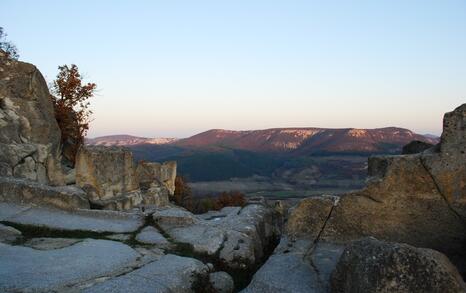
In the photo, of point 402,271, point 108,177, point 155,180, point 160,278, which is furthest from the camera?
point 155,180

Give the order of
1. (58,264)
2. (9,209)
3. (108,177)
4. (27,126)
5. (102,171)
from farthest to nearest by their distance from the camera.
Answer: (108,177), (102,171), (27,126), (9,209), (58,264)

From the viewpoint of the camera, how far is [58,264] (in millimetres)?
7605

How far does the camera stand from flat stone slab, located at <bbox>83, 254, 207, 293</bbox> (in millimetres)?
6676

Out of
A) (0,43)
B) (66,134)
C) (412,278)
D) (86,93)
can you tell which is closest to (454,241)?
(412,278)

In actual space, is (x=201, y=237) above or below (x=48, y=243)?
below

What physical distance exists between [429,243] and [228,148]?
170099 mm

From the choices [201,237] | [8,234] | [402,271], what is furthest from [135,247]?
[402,271]

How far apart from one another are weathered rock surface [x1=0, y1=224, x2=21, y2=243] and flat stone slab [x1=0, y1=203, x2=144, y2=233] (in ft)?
2.00

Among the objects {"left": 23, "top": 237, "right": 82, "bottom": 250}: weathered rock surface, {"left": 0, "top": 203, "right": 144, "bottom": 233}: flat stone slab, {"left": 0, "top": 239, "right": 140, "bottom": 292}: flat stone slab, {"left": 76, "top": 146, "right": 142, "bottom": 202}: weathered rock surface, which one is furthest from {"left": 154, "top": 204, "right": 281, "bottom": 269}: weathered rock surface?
{"left": 76, "top": 146, "right": 142, "bottom": 202}: weathered rock surface

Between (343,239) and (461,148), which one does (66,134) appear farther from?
(461,148)

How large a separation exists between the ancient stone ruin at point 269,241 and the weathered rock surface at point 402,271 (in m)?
0.01

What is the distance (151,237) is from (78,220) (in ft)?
6.76

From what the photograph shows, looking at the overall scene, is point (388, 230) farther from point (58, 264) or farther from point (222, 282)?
point (58, 264)

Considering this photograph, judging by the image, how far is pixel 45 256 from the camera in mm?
8062
